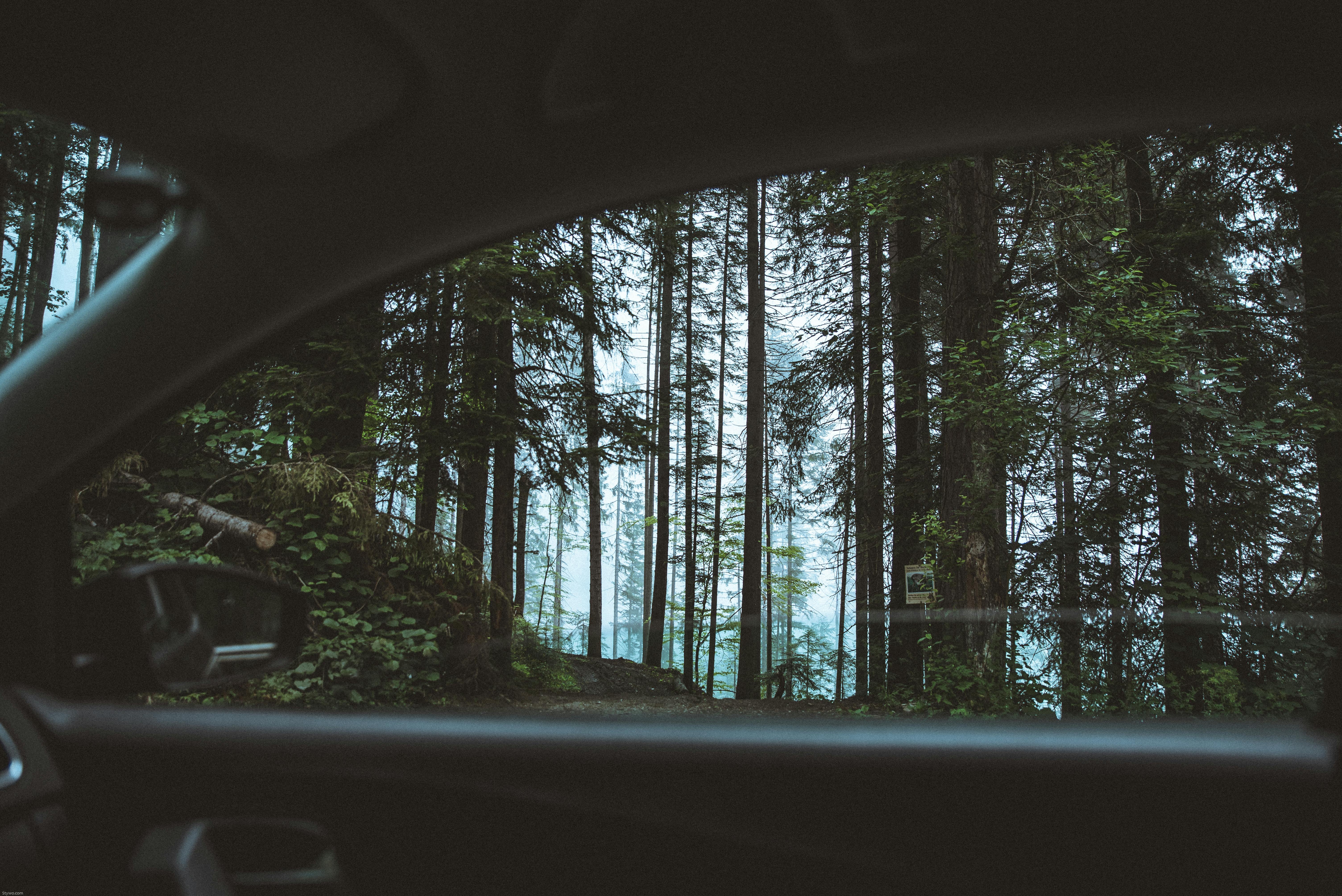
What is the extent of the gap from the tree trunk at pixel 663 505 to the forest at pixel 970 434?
25.4 feet

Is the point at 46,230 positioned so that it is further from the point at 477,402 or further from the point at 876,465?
the point at 876,465

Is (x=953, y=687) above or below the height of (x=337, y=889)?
below

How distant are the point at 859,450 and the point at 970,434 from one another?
6.37 metres

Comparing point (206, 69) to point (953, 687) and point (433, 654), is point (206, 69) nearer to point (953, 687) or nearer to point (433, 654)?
point (433, 654)

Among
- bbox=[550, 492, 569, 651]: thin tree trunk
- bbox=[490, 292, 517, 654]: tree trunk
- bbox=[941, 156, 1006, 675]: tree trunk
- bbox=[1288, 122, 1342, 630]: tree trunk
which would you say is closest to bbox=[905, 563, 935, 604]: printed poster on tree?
bbox=[941, 156, 1006, 675]: tree trunk

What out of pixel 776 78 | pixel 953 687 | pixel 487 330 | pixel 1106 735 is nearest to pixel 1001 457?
pixel 953 687

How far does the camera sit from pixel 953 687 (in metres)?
8.27

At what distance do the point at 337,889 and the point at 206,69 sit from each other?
1362mm

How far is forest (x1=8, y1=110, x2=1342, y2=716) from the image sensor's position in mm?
6766

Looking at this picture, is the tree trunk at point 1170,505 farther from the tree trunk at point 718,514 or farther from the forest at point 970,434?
the tree trunk at point 718,514

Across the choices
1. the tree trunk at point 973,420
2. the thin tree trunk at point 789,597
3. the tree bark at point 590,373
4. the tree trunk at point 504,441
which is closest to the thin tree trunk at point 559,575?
the thin tree trunk at point 789,597

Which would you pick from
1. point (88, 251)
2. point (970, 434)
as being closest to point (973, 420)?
point (970, 434)

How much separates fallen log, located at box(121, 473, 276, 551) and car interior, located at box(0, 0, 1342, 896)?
528 cm

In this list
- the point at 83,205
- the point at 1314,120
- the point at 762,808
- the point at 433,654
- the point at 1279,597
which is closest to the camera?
the point at 1314,120
